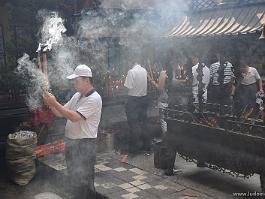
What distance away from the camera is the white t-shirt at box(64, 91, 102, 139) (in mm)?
4910

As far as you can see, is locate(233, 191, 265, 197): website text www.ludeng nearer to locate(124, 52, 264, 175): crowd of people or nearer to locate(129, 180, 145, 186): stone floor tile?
locate(129, 180, 145, 186): stone floor tile

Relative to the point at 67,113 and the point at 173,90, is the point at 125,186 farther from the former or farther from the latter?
the point at 173,90

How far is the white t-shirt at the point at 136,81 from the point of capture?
326 inches

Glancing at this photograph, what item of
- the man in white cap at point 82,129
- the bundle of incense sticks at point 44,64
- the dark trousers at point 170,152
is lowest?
the dark trousers at point 170,152

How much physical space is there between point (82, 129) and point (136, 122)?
3721 mm

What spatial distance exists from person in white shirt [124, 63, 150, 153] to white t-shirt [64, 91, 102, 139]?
326 centimetres

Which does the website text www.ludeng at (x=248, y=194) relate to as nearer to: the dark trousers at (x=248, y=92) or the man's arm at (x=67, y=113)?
the man's arm at (x=67, y=113)

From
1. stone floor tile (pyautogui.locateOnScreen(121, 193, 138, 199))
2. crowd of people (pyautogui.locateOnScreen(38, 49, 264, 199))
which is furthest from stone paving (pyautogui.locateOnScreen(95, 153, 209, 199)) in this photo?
crowd of people (pyautogui.locateOnScreen(38, 49, 264, 199))

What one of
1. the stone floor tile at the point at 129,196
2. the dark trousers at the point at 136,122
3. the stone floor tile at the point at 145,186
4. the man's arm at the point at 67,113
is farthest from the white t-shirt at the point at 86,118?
the dark trousers at the point at 136,122

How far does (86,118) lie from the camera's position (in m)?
4.91

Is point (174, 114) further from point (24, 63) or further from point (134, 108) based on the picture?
point (24, 63)

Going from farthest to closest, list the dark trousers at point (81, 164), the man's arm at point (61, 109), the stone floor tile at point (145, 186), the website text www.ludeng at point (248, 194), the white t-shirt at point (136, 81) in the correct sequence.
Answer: the white t-shirt at point (136, 81), the stone floor tile at point (145, 186), the website text www.ludeng at point (248, 194), the dark trousers at point (81, 164), the man's arm at point (61, 109)

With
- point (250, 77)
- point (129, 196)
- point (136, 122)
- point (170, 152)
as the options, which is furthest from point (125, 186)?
point (250, 77)

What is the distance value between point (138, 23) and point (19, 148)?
5.71 metres
